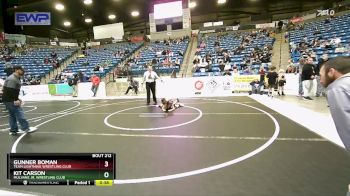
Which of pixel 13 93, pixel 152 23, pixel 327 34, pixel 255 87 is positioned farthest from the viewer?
pixel 152 23

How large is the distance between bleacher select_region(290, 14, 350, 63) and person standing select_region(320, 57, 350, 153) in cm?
1641

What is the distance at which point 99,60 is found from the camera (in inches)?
1145

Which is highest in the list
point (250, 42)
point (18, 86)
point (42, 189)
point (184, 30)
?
point (184, 30)

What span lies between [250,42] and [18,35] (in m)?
30.0

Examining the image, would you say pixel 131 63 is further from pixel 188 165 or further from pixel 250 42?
pixel 188 165

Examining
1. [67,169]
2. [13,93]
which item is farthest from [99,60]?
[67,169]

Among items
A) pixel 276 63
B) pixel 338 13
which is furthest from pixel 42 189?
pixel 338 13

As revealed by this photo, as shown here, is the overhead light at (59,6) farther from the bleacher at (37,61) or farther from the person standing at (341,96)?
the person standing at (341,96)

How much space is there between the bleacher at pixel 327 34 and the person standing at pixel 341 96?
1641cm

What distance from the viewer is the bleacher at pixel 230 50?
17.9 m

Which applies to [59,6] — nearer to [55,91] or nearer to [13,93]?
[55,91]

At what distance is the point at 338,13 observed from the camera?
26.0m

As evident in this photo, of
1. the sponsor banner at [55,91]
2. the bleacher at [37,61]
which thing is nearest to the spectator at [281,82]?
the sponsor banner at [55,91]

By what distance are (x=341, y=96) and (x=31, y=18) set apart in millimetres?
33449
